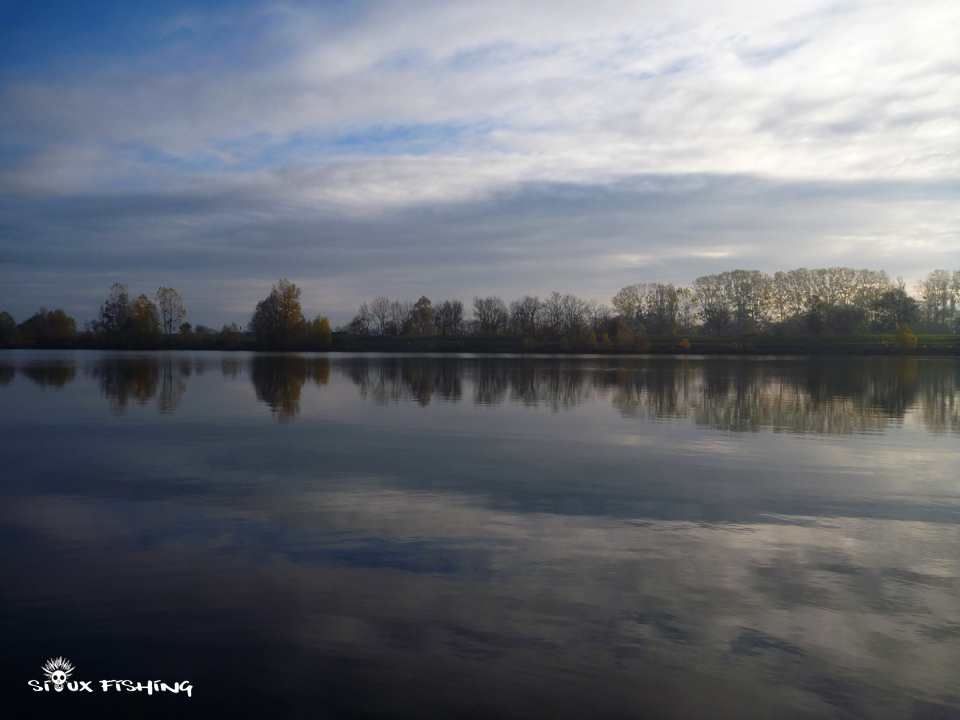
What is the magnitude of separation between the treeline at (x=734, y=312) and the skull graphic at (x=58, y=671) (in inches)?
3642

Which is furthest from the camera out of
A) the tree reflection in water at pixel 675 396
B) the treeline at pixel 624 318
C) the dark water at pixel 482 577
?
the treeline at pixel 624 318

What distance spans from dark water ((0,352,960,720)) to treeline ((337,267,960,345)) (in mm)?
86694

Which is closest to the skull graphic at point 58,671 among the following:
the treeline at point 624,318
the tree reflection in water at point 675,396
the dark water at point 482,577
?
the dark water at point 482,577

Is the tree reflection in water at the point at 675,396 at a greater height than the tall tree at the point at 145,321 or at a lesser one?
lesser

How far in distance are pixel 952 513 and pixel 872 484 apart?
1.38 metres

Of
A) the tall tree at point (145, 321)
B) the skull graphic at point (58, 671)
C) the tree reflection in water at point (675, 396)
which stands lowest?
the skull graphic at point (58, 671)

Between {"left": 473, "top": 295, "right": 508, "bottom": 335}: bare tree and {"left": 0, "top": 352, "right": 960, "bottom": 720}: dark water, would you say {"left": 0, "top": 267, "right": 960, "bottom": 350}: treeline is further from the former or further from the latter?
{"left": 0, "top": 352, "right": 960, "bottom": 720}: dark water

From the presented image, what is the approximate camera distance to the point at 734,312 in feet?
361

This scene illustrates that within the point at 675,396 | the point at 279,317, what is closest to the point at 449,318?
the point at 279,317

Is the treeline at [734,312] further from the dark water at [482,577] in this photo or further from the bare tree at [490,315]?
the dark water at [482,577]

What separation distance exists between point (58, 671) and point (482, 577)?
297 centimetres

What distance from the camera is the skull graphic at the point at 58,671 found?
3.88 metres

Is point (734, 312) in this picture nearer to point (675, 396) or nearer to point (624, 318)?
point (624, 318)

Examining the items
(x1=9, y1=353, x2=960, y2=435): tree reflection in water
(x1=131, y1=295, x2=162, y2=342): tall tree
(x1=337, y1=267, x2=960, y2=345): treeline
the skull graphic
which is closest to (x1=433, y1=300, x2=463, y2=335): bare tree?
(x1=337, y1=267, x2=960, y2=345): treeline
